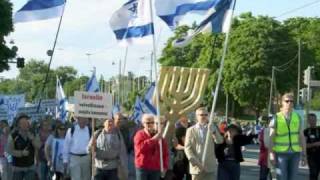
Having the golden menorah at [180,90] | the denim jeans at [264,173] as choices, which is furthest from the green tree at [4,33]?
the golden menorah at [180,90]

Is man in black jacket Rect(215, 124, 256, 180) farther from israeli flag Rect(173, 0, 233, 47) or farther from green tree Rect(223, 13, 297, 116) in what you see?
green tree Rect(223, 13, 297, 116)

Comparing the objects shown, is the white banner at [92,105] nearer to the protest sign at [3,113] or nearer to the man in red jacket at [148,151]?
the man in red jacket at [148,151]

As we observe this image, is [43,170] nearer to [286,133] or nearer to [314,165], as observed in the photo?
[314,165]

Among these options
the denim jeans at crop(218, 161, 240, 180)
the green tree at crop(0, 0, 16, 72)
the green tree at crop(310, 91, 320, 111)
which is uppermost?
the green tree at crop(0, 0, 16, 72)

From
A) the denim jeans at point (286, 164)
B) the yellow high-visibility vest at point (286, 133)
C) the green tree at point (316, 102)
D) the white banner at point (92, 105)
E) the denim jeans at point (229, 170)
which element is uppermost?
the white banner at point (92, 105)

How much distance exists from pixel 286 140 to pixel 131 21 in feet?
10.0

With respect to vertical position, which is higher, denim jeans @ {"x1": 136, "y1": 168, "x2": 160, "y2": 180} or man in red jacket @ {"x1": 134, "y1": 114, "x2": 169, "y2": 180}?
man in red jacket @ {"x1": 134, "y1": 114, "x2": 169, "y2": 180}

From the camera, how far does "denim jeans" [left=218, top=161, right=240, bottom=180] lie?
44.6 ft

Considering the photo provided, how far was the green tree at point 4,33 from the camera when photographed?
48031 mm

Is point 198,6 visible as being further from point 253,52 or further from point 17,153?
point 253,52

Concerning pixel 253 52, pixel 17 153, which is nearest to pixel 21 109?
pixel 17 153

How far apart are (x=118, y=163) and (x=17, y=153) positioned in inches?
96.1

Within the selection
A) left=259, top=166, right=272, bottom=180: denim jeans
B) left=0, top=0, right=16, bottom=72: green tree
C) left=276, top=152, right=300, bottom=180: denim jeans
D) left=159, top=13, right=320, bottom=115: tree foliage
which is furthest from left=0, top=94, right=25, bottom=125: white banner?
left=159, top=13, right=320, bottom=115: tree foliage

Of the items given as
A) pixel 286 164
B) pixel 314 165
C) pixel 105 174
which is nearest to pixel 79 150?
pixel 105 174
